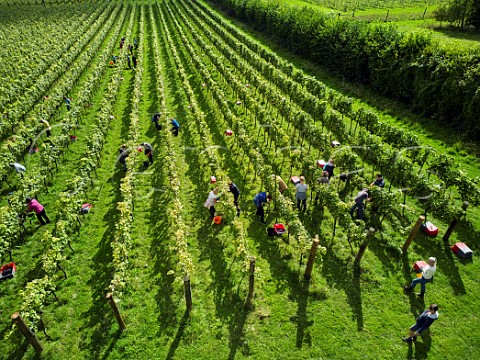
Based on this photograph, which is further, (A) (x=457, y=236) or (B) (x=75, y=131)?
(B) (x=75, y=131)

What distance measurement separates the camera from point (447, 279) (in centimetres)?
1065

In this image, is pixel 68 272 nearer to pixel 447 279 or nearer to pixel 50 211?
pixel 50 211

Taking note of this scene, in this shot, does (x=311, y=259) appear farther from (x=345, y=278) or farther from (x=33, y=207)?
(x=33, y=207)

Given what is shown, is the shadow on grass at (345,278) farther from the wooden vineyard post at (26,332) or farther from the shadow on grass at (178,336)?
the wooden vineyard post at (26,332)

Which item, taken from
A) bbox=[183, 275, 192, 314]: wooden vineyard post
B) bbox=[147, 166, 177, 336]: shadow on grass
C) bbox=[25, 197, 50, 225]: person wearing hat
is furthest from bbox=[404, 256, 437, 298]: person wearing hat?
bbox=[25, 197, 50, 225]: person wearing hat

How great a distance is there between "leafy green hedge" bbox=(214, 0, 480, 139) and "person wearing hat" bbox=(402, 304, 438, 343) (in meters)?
13.7

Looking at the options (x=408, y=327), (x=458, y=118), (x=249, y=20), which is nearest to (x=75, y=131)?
(x=408, y=327)

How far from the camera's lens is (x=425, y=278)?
31.2 ft

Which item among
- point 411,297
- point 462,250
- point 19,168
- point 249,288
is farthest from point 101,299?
point 462,250

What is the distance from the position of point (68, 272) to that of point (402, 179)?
14.2 meters

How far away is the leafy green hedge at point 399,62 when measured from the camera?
60.2 ft

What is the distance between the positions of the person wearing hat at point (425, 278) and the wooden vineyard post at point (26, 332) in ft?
36.1

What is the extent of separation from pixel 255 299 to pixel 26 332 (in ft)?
20.7

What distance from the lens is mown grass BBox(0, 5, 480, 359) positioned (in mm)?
8906
